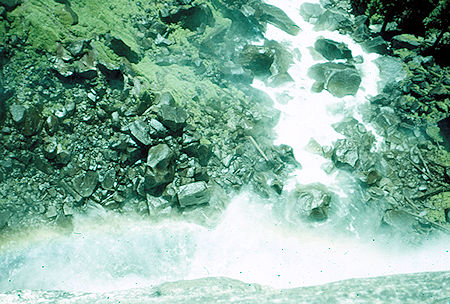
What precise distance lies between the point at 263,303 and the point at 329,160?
6.65 metres

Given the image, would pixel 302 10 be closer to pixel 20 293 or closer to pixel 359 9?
pixel 359 9

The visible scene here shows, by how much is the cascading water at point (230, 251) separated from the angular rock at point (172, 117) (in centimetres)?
263

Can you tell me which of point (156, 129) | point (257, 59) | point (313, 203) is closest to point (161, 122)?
point (156, 129)

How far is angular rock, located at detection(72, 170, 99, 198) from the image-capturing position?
7449 mm

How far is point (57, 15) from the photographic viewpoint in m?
8.30

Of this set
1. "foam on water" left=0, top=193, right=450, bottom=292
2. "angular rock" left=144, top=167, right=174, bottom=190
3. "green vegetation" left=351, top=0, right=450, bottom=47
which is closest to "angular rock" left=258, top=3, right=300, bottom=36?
"green vegetation" left=351, top=0, right=450, bottom=47

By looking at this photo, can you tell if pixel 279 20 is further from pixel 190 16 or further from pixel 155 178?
pixel 155 178

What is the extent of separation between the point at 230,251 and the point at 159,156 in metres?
3.15

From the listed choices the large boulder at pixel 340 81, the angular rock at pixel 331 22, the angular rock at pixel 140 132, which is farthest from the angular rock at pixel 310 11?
the angular rock at pixel 140 132

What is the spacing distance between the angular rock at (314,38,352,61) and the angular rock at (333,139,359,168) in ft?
17.3

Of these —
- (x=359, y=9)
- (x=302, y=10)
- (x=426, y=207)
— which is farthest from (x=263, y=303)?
(x=359, y=9)

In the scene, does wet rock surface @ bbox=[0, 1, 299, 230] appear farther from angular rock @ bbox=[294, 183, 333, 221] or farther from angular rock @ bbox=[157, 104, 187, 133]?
angular rock @ bbox=[294, 183, 333, 221]

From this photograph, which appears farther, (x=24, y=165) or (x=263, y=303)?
(x=24, y=165)

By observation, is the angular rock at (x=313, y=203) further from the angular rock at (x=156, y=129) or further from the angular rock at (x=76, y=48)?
the angular rock at (x=76, y=48)
